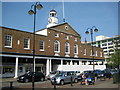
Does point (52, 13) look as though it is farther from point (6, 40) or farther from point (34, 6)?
point (34, 6)

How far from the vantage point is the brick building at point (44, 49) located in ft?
88.6

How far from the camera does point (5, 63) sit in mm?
27656

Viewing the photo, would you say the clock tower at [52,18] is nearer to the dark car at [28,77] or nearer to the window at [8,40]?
the window at [8,40]

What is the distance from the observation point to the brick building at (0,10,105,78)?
27.0 metres

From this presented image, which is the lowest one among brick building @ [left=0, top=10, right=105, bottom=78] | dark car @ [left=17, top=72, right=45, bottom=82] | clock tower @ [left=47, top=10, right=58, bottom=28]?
dark car @ [left=17, top=72, right=45, bottom=82]

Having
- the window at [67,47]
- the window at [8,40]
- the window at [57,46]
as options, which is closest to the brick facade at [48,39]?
the window at [8,40]

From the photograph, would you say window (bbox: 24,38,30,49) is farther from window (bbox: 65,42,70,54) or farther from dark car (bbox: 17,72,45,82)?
window (bbox: 65,42,70,54)

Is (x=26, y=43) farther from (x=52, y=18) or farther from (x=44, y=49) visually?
(x=52, y=18)

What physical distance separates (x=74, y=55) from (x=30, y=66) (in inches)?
515

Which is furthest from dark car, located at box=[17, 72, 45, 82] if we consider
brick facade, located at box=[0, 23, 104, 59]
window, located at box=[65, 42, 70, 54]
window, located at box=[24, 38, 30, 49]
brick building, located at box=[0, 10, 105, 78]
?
window, located at box=[65, 42, 70, 54]

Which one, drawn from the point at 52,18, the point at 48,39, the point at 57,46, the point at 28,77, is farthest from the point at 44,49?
the point at 52,18

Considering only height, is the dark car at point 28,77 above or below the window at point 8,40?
below

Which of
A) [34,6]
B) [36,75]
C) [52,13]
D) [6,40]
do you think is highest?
[52,13]

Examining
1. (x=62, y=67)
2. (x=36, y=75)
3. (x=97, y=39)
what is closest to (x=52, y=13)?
(x=62, y=67)
